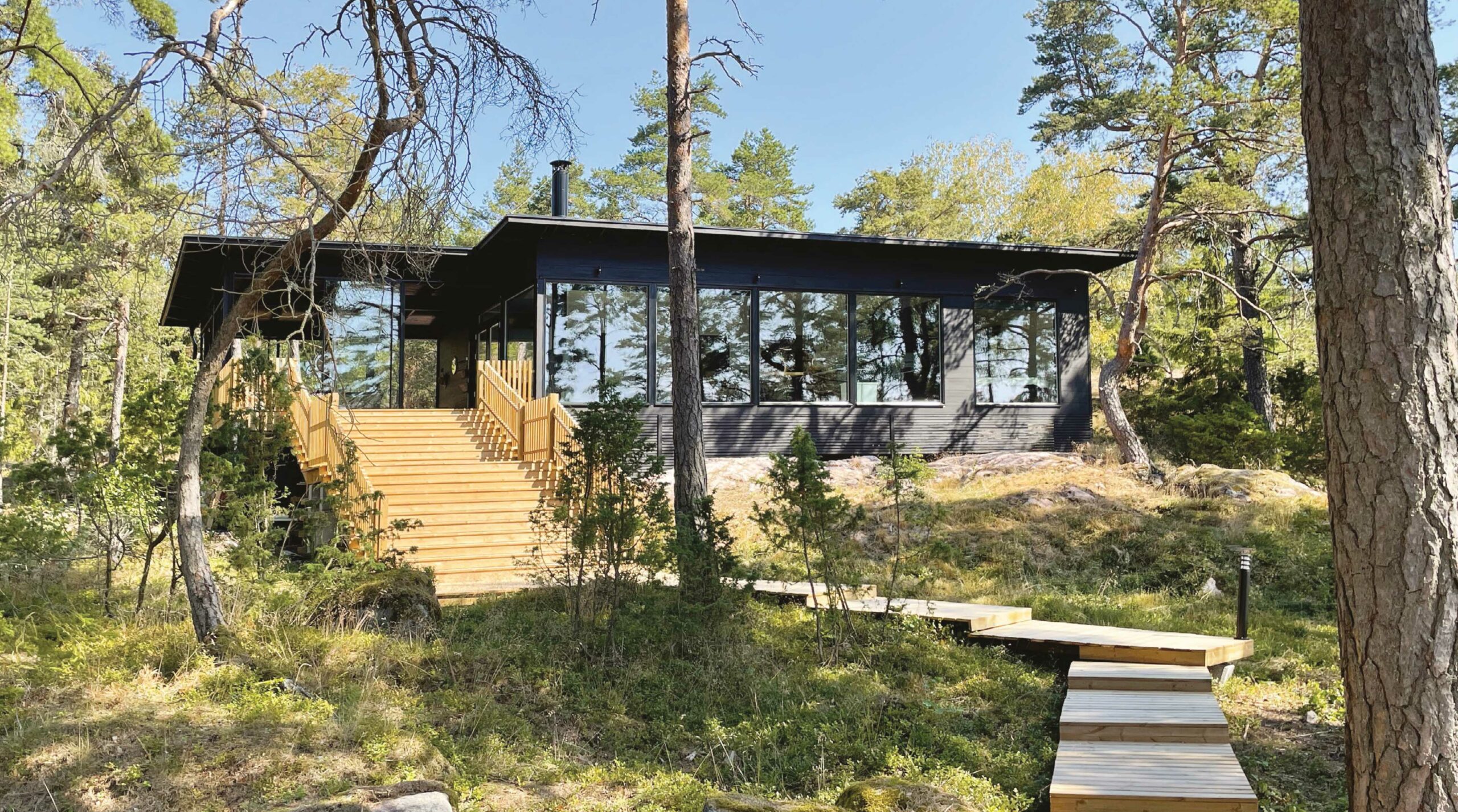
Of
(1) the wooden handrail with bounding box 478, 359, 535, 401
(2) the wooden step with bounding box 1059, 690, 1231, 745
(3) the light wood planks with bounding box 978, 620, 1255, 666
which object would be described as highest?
(1) the wooden handrail with bounding box 478, 359, 535, 401

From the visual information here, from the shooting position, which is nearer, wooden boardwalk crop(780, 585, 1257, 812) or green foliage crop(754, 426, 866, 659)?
wooden boardwalk crop(780, 585, 1257, 812)

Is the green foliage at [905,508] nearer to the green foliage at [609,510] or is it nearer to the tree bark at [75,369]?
the green foliage at [609,510]

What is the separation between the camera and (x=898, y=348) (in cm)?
1578

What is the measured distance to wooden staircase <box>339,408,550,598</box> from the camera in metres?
8.77

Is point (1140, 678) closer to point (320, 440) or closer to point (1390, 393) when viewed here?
point (1390, 393)

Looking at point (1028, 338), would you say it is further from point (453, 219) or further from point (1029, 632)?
point (453, 219)

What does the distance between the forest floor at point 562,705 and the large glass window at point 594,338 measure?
632cm

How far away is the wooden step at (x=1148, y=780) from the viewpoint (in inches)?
155

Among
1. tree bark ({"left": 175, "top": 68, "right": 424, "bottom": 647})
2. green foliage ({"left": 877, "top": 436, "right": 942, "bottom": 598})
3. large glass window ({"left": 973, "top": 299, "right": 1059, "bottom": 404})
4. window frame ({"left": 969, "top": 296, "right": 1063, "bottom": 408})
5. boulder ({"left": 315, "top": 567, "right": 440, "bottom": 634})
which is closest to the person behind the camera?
tree bark ({"left": 175, "top": 68, "right": 424, "bottom": 647})

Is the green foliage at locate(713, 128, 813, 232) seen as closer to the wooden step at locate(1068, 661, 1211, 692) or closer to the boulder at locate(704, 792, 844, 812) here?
the wooden step at locate(1068, 661, 1211, 692)

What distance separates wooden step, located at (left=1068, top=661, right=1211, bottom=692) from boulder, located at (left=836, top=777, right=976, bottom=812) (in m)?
2.35

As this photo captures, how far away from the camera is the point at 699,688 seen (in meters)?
5.91

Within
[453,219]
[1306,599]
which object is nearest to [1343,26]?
[453,219]

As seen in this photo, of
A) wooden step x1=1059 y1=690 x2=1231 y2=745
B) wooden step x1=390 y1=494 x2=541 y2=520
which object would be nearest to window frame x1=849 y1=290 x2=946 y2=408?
wooden step x1=390 y1=494 x2=541 y2=520
